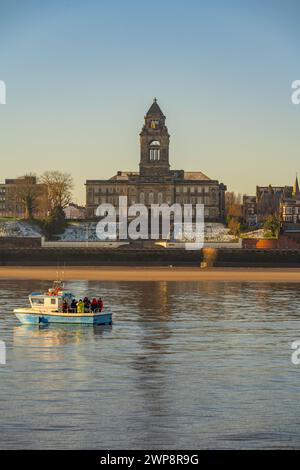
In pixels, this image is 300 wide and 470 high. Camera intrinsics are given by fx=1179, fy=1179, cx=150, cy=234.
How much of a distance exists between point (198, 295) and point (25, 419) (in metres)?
55.7

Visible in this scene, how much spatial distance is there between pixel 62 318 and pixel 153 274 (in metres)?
65.5

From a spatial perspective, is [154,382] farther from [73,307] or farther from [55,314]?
[73,307]

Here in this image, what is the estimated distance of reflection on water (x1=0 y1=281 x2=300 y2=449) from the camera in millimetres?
37469

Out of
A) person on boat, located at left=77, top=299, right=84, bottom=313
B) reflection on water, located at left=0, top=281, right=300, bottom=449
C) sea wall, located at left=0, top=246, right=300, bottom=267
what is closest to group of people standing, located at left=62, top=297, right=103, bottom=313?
person on boat, located at left=77, top=299, right=84, bottom=313

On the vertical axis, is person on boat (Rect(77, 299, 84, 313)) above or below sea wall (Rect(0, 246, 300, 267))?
below

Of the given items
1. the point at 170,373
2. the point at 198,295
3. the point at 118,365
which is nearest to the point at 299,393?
the point at 170,373

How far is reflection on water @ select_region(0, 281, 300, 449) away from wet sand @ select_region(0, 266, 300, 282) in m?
47.8

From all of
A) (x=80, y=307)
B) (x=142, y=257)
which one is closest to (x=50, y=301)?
(x=80, y=307)

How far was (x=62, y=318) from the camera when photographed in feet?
220

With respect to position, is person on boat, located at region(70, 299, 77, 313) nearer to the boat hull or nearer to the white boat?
the white boat

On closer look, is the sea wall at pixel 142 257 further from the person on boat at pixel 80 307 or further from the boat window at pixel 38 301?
the person on boat at pixel 80 307

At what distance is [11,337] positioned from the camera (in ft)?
198

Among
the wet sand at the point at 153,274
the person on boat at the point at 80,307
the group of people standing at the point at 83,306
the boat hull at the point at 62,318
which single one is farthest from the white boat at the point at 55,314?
the wet sand at the point at 153,274

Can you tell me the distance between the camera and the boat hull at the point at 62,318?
217 feet
